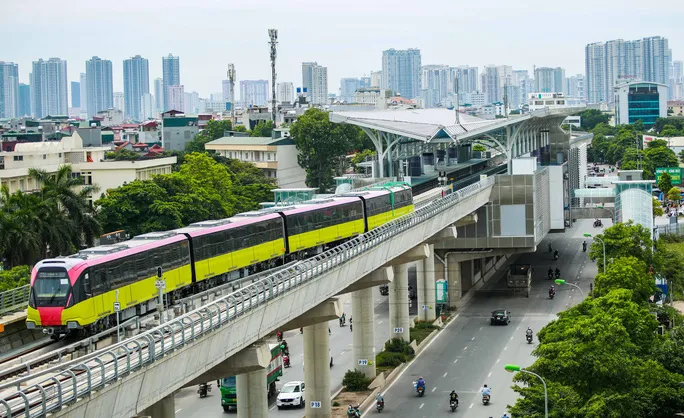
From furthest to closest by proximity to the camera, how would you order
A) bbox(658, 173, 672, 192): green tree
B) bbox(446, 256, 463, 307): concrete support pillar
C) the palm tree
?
bbox(658, 173, 672, 192): green tree
bbox(446, 256, 463, 307): concrete support pillar
the palm tree

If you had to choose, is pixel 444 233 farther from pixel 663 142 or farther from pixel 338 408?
pixel 663 142

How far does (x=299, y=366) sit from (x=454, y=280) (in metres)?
21.8

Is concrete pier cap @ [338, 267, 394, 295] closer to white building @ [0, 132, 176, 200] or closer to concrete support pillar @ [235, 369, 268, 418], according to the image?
concrete support pillar @ [235, 369, 268, 418]

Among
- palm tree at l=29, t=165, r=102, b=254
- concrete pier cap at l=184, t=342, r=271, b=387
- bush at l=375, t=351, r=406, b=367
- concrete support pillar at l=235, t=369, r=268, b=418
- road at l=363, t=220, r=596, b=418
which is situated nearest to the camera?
concrete pier cap at l=184, t=342, r=271, b=387

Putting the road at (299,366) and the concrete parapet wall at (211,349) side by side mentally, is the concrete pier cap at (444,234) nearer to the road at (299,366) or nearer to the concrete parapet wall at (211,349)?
Answer: the road at (299,366)

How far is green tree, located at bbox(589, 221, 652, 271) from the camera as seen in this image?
66188 mm

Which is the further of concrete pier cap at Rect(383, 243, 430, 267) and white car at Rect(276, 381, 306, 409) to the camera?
concrete pier cap at Rect(383, 243, 430, 267)

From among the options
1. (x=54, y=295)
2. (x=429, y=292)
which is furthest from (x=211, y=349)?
(x=429, y=292)

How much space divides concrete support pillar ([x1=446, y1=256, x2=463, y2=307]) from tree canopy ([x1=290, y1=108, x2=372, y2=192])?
55720 millimetres

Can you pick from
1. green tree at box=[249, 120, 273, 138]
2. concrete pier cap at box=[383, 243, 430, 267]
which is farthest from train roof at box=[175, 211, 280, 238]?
green tree at box=[249, 120, 273, 138]

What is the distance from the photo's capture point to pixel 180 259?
126 ft

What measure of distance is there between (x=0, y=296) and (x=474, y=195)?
41144 millimetres

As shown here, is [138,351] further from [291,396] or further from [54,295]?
[291,396]

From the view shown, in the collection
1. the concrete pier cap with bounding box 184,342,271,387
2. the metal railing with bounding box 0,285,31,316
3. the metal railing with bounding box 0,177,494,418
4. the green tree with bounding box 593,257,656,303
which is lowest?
Result: the green tree with bounding box 593,257,656,303
